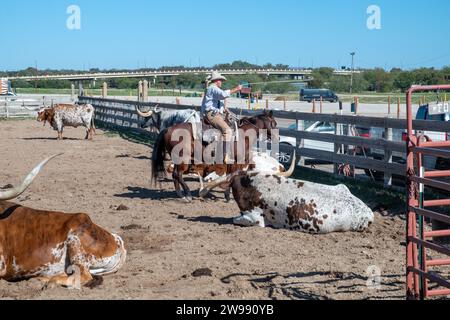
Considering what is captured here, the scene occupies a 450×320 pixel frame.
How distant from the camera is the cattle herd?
6414 millimetres

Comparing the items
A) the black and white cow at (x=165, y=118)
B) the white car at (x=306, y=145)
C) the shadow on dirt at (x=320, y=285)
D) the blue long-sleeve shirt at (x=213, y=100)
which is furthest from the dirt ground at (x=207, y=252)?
the black and white cow at (x=165, y=118)

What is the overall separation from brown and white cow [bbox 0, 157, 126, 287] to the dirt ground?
0.15m

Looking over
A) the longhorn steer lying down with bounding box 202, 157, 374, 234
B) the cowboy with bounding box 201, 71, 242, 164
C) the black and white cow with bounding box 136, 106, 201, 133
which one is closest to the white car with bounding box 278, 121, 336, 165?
the black and white cow with bounding box 136, 106, 201, 133

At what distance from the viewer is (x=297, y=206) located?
30.0 ft

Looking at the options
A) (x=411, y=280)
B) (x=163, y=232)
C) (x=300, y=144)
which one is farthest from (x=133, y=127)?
(x=411, y=280)

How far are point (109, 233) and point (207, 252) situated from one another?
1.56 meters

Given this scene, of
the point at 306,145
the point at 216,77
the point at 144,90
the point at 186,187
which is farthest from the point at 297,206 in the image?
the point at 144,90

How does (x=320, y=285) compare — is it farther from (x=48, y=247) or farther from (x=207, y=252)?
(x=48, y=247)

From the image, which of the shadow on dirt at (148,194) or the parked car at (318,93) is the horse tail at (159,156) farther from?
the parked car at (318,93)

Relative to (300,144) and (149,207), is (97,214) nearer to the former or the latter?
(149,207)

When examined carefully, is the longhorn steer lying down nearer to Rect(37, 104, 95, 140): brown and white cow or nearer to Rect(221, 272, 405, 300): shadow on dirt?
Rect(221, 272, 405, 300): shadow on dirt

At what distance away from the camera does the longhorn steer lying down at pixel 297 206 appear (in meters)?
9.07

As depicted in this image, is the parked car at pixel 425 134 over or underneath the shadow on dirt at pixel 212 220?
over
